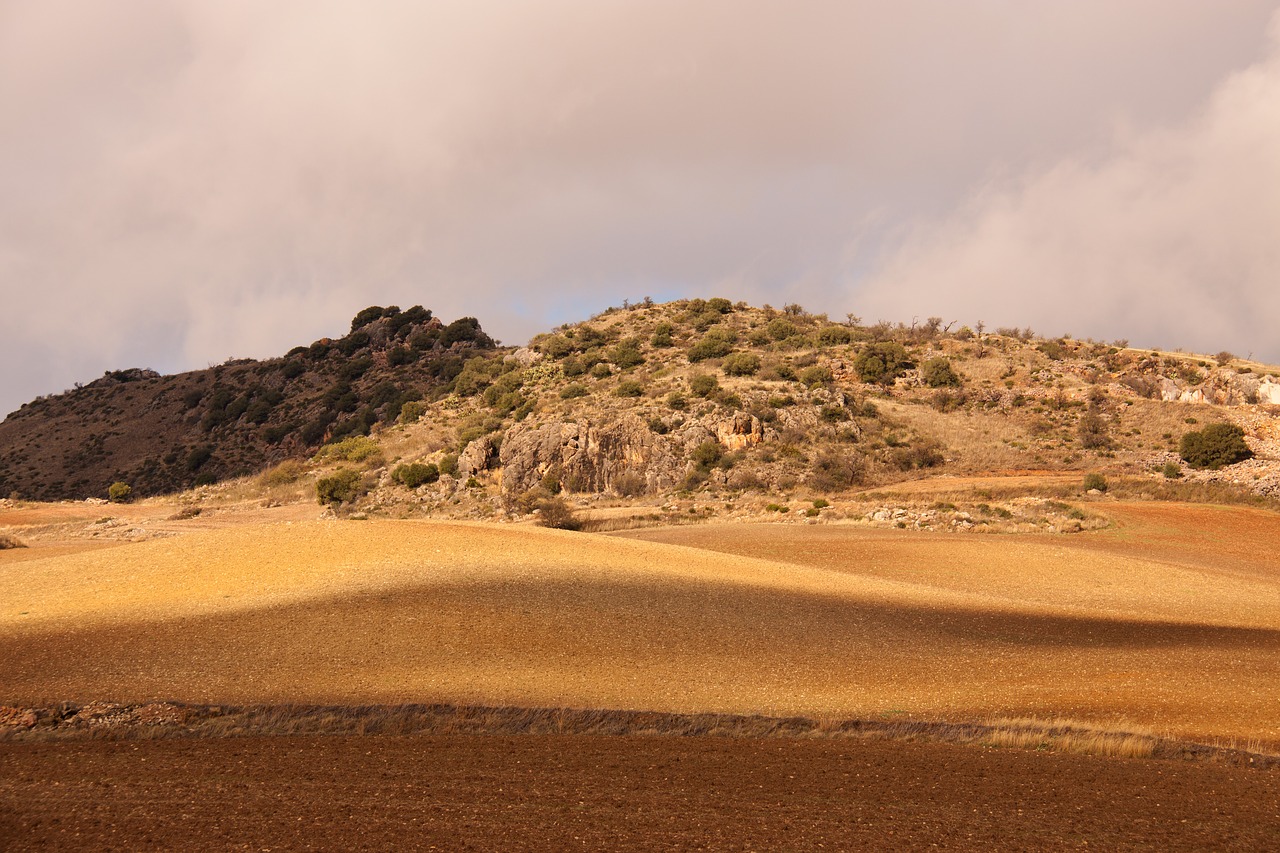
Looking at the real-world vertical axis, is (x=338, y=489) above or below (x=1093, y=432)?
below

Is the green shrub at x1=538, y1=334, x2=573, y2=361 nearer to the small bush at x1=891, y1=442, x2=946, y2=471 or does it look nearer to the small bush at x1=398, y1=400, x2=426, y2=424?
the small bush at x1=398, y1=400, x2=426, y2=424

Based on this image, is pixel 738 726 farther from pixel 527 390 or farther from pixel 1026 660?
pixel 527 390

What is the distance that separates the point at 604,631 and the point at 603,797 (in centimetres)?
772

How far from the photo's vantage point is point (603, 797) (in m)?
7.54

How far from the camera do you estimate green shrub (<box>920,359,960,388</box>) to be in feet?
210

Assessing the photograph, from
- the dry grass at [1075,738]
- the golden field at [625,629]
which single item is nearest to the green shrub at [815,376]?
the golden field at [625,629]

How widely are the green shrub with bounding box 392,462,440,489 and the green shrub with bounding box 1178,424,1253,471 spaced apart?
44631mm

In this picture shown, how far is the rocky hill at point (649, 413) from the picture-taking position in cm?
4962

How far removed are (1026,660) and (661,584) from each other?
7.79m

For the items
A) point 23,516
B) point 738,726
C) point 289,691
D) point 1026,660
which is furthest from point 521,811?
point 23,516

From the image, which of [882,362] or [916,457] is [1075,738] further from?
[882,362]

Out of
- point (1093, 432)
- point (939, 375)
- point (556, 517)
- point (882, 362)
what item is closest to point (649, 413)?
point (556, 517)

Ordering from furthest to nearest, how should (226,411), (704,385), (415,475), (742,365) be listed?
1. (226,411)
2. (742,365)
3. (704,385)
4. (415,475)

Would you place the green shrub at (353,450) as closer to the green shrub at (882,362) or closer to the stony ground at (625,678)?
the stony ground at (625,678)
